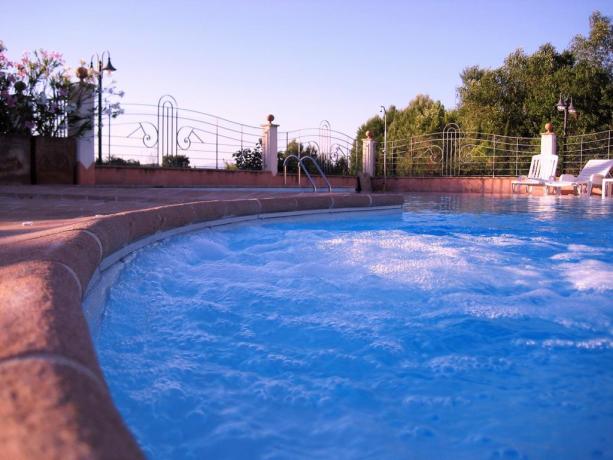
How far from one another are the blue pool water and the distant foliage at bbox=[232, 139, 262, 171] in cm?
992

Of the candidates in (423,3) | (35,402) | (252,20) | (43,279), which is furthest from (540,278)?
(423,3)

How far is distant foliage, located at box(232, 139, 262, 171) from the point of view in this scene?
45.8 ft

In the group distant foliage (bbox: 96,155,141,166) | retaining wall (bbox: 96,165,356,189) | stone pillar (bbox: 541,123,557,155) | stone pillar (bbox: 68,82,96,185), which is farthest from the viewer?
stone pillar (bbox: 541,123,557,155)

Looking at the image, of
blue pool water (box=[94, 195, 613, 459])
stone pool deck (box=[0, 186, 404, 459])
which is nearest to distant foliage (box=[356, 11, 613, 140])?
blue pool water (box=[94, 195, 613, 459])

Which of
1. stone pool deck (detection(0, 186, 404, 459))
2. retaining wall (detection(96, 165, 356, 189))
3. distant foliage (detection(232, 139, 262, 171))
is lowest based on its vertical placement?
stone pool deck (detection(0, 186, 404, 459))

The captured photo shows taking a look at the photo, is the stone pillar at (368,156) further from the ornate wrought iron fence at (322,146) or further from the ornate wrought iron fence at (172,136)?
the ornate wrought iron fence at (172,136)

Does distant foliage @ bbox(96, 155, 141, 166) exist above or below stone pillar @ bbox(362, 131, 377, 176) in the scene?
below

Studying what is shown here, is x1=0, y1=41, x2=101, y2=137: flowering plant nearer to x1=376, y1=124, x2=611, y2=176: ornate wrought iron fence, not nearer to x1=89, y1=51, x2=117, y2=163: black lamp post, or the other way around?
x1=89, y1=51, x2=117, y2=163: black lamp post

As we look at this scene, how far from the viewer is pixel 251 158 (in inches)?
556

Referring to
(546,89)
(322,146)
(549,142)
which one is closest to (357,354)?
(322,146)

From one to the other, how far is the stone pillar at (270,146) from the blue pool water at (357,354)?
9.68m

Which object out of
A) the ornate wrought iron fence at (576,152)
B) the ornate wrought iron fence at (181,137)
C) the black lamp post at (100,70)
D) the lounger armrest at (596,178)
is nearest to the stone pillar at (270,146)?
the ornate wrought iron fence at (181,137)

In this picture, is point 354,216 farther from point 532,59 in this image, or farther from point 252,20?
point 532,59

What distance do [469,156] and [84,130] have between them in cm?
1201
